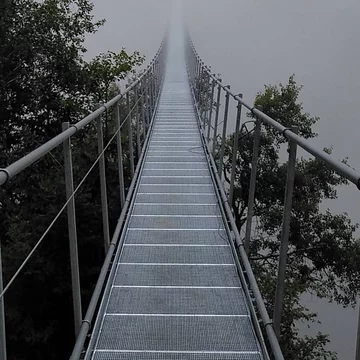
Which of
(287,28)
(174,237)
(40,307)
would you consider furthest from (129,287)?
(287,28)

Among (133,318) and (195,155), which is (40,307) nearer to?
(195,155)

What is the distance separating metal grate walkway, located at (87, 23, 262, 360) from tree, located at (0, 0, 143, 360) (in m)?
0.84

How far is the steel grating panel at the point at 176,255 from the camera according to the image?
9.80 feet

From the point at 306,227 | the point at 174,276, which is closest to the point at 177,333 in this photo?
the point at 174,276

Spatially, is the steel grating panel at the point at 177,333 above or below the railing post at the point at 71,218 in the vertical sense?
below

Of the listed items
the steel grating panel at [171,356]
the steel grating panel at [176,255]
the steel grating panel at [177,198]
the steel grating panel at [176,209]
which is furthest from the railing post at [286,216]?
the steel grating panel at [177,198]

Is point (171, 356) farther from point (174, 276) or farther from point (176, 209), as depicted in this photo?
point (176, 209)

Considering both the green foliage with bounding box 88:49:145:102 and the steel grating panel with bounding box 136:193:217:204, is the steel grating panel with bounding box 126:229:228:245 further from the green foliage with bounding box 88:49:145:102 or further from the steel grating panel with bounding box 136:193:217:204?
the green foliage with bounding box 88:49:145:102

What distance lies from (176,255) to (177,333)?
82 centimetres

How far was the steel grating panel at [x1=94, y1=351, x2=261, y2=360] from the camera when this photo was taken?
2094 mm

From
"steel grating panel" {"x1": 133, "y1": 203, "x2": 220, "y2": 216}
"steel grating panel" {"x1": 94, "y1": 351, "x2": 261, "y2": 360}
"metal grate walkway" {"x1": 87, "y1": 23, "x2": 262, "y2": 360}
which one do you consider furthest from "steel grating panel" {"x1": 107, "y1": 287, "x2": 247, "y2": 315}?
"steel grating panel" {"x1": 133, "y1": 203, "x2": 220, "y2": 216}

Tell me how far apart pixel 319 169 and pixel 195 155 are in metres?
4.79

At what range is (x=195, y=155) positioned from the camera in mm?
5496

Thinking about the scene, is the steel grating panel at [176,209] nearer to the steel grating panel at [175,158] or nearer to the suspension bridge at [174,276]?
the suspension bridge at [174,276]
